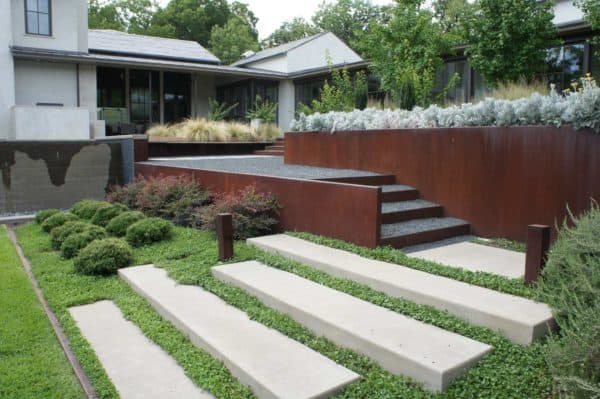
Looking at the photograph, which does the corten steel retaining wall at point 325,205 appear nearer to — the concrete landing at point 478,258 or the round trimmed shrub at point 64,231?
the concrete landing at point 478,258

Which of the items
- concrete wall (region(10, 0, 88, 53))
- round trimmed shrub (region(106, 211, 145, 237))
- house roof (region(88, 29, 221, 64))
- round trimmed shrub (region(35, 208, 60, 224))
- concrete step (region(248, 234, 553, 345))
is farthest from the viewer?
house roof (region(88, 29, 221, 64))

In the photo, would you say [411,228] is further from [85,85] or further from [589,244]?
[85,85]

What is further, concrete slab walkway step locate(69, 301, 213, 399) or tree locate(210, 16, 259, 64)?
tree locate(210, 16, 259, 64)

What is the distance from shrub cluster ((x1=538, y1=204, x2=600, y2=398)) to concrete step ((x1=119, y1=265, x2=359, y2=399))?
1046 mm

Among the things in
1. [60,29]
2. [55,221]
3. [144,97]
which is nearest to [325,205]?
[55,221]

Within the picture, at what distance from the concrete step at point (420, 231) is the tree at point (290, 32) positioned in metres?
35.9

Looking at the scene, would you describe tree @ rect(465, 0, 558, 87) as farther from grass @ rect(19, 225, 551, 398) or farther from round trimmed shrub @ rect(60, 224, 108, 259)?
round trimmed shrub @ rect(60, 224, 108, 259)

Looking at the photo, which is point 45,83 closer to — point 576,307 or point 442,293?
point 442,293

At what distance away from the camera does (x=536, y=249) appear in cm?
347

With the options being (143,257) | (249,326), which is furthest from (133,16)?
(249,326)

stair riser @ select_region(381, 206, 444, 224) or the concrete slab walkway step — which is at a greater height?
stair riser @ select_region(381, 206, 444, 224)

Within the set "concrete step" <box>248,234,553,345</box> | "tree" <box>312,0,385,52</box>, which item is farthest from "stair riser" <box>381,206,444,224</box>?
"tree" <box>312,0,385,52</box>

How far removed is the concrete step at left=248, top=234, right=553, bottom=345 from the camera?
2984 millimetres

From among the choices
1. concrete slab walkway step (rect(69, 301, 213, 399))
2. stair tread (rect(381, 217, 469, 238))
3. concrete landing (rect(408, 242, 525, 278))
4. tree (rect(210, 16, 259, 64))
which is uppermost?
tree (rect(210, 16, 259, 64))
